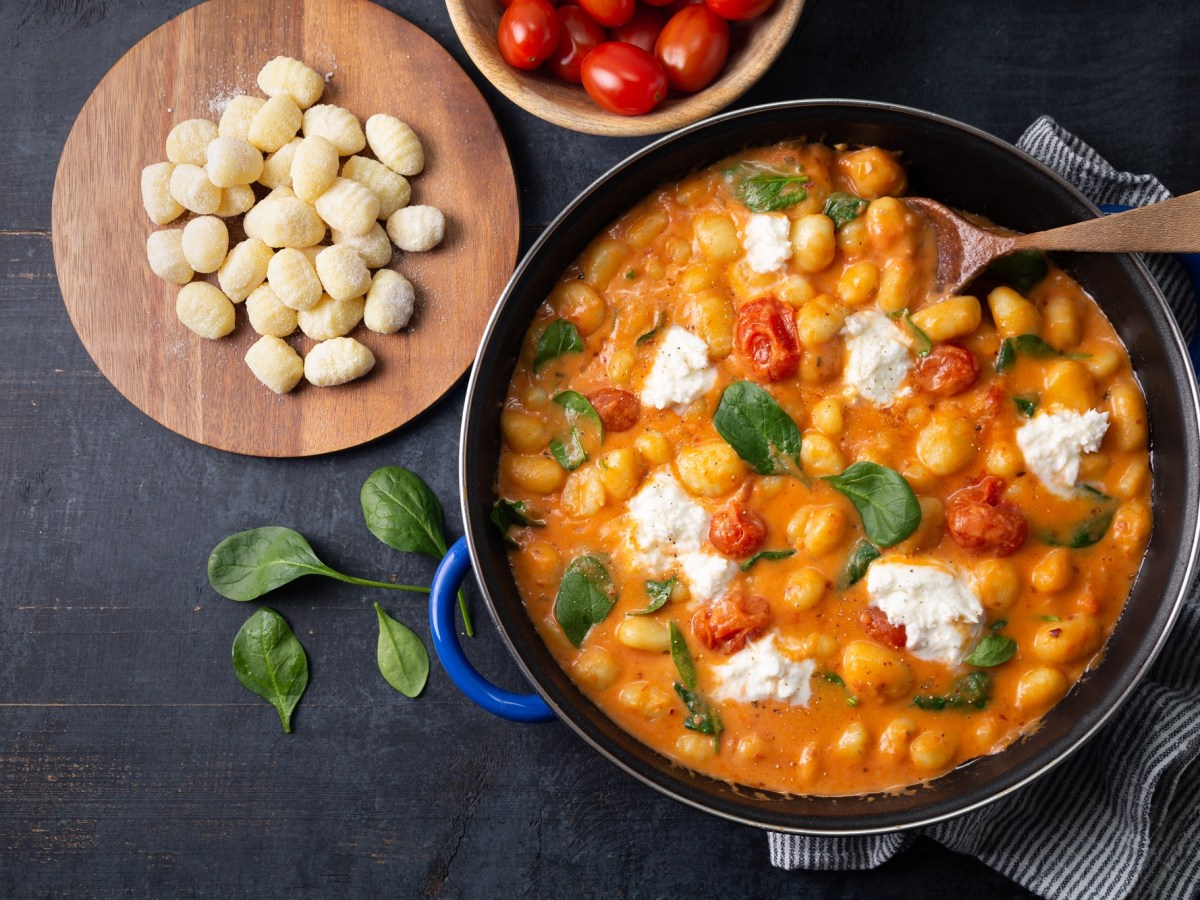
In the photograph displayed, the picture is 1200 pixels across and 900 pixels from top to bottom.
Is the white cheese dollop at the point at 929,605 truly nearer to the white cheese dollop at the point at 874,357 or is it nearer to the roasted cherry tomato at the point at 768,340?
the white cheese dollop at the point at 874,357

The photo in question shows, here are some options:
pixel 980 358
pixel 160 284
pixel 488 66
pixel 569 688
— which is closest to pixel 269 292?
pixel 160 284

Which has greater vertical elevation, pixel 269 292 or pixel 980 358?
pixel 980 358

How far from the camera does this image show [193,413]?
2859 mm

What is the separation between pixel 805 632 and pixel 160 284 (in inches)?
83.9

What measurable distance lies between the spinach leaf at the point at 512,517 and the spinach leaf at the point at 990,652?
114 cm

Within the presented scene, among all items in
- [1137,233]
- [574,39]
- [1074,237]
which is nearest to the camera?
[1137,233]

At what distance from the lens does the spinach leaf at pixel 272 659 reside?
2.87m

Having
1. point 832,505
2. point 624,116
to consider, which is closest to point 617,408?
point 832,505

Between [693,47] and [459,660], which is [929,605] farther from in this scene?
[693,47]

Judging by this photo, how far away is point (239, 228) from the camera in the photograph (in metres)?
2.85

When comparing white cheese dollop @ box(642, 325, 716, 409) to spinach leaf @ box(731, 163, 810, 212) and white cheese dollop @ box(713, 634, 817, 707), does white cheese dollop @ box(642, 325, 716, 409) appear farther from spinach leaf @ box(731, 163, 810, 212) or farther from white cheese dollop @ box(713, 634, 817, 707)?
white cheese dollop @ box(713, 634, 817, 707)

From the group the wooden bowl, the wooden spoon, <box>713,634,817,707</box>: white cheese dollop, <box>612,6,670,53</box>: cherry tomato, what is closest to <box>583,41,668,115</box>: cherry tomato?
the wooden bowl

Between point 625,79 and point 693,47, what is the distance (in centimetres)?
22

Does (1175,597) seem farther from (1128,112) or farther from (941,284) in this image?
(1128,112)
